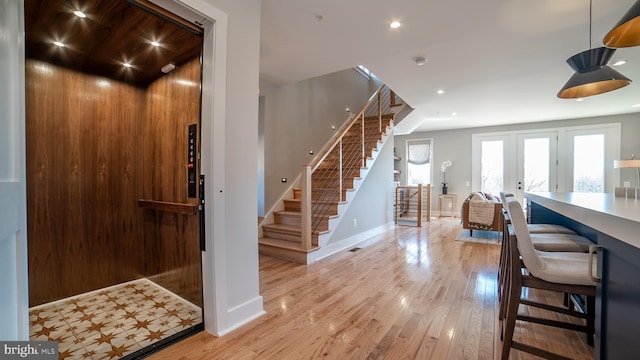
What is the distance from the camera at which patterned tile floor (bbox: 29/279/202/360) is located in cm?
181

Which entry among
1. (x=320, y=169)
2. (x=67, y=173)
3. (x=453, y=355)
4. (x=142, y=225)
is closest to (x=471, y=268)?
(x=453, y=355)

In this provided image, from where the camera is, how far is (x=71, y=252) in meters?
2.54

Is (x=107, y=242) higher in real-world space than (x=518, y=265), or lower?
lower

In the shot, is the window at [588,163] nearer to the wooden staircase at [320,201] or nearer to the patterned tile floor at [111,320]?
the wooden staircase at [320,201]

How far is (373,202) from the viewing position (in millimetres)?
5426

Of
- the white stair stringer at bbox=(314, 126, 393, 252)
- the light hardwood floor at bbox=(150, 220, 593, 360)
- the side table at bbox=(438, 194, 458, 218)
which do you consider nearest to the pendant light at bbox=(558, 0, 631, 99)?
the light hardwood floor at bbox=(150, 220, 593, 360)

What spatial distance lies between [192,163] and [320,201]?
269 centimetres

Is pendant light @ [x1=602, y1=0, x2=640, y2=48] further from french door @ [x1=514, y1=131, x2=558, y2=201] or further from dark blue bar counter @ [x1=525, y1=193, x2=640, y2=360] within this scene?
french door @ [x1=514, y1=131, x2=558, y2=201]

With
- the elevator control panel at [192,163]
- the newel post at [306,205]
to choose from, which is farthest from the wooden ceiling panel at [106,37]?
the newel post at [306,205]

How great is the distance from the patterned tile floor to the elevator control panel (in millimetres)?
1005

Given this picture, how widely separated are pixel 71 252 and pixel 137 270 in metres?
0.63

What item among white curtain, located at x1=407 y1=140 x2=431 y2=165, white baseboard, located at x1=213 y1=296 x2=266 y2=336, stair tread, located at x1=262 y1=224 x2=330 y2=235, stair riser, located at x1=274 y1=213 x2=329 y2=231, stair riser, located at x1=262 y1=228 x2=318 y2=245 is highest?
white curtain, located at x1=407 y1=140 x2=431 y2=165

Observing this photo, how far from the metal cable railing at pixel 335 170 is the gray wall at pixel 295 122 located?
0.39 metres

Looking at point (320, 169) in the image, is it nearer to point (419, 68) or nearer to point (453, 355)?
point (419, 68)
